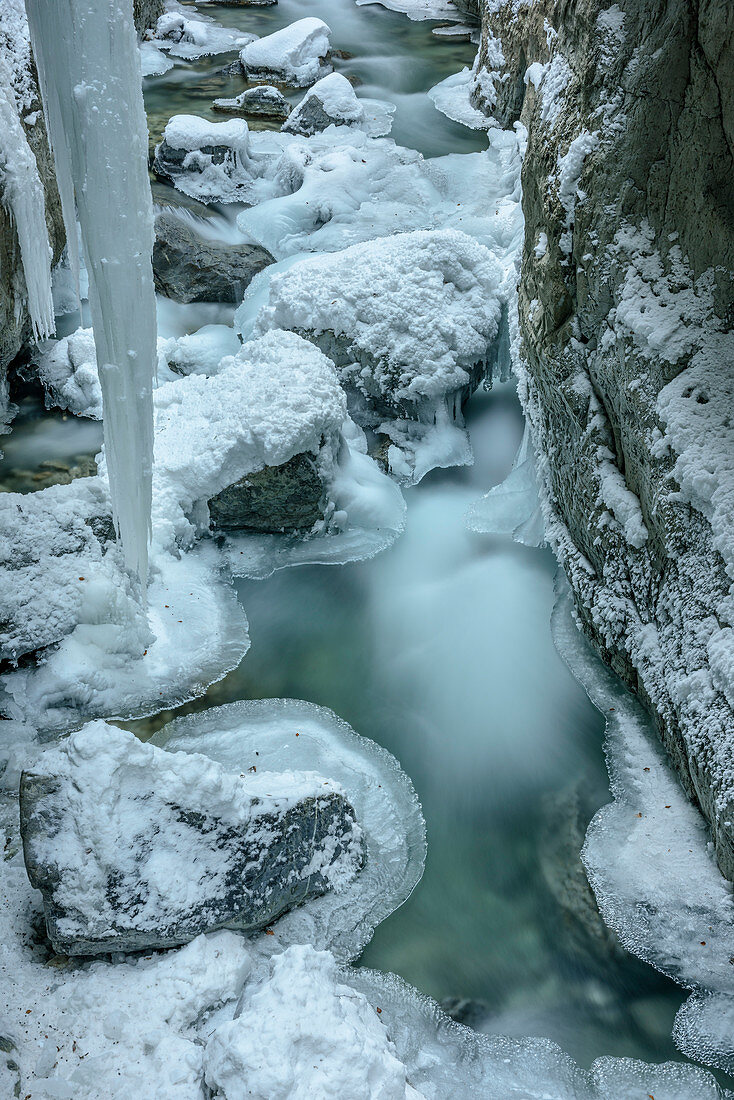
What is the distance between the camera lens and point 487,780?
403 centimetres

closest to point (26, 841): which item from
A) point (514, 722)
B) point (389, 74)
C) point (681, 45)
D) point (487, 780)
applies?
point (487, 780)

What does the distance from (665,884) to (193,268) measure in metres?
6.18

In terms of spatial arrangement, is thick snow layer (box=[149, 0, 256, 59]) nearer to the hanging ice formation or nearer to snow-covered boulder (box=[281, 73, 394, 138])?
snow-covered boulder (box=[281, 73, 394, 138])

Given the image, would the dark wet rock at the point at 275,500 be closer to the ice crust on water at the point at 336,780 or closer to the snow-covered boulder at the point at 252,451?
the snow-covered boulder at the point at 252,451

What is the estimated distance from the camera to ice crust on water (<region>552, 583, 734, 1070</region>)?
10.2ft

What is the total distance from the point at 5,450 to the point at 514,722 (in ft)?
13.2

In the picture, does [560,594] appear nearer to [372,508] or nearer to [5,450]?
[372,508]

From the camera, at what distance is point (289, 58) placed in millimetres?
11828

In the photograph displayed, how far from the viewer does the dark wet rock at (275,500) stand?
5.11 m

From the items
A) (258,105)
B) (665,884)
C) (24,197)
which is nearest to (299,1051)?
(665,884)

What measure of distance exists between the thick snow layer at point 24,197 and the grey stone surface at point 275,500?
156 cm

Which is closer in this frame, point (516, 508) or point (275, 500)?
point (275, 500)

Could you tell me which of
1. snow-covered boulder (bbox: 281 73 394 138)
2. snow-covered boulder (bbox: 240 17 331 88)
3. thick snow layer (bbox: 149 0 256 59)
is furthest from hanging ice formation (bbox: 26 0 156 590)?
thick snow layer (bbox: 149 0 256 59)

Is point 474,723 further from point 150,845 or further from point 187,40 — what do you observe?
point 187,40
